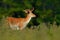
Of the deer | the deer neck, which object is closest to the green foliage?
the deer neck

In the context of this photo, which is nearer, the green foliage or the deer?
the deer

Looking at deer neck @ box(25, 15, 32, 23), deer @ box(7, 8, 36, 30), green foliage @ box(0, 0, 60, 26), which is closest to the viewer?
deer @ box(7, 8, 36, 30)

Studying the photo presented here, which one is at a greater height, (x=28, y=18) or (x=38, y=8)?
(x=38, y=8)

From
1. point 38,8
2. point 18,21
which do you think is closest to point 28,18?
point 18,21

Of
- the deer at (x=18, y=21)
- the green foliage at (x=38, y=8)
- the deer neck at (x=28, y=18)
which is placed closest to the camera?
the deer at (x=18, y=21)

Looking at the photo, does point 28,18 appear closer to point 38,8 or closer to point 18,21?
point 18,21

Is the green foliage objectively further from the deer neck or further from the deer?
the deer

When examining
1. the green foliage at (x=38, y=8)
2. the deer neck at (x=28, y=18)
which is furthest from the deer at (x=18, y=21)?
the green foliage at (x=38, y=8)

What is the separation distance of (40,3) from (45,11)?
588 millimetres

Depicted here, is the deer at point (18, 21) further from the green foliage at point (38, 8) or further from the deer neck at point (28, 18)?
the green foliage at point (38, 8)

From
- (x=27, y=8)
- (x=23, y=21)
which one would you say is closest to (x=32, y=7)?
(x=27, y=8)

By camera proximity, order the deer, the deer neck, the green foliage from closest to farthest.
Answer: the deer → the deer neck → the green foliage

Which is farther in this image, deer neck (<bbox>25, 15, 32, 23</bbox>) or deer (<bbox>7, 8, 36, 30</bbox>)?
deer neck (<bbox>25, 15, 32, 23</bbox>)

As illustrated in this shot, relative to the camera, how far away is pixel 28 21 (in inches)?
520
